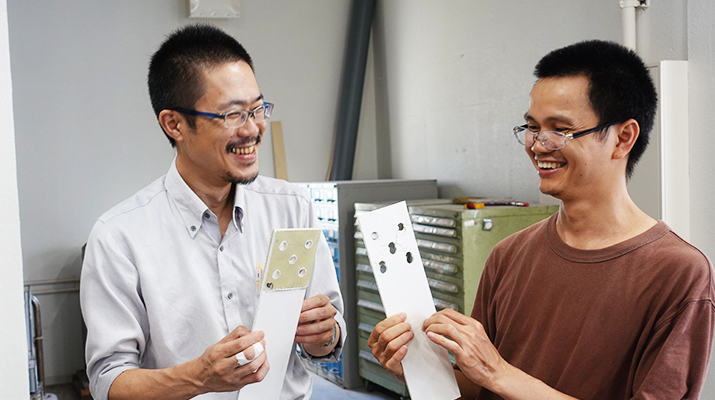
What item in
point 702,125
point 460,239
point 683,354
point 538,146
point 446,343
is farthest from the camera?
point 460,239

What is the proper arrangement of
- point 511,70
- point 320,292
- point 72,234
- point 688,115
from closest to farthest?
point 320,292
point 688,115
point 511,70
point 72,234

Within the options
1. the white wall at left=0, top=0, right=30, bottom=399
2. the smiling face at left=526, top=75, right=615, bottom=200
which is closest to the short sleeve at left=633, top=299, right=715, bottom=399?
the smiling face at left=526, top=75, right=615, bottom=200

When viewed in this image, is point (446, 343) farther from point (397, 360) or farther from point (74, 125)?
point (74, 125)

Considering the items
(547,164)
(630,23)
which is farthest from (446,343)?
(630,23)

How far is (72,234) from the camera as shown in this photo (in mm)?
4301

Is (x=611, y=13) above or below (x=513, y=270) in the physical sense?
above

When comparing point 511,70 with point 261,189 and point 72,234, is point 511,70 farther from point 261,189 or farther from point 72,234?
point 72,234

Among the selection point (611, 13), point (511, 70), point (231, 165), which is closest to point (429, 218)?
point (511, 70)

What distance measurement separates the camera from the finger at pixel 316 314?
1.40 m

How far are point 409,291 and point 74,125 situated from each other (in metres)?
3.73

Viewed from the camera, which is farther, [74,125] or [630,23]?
[74,125]

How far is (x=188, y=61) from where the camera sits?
1.45 m

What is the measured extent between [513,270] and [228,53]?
0.84 meters

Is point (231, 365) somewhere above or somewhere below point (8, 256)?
below
